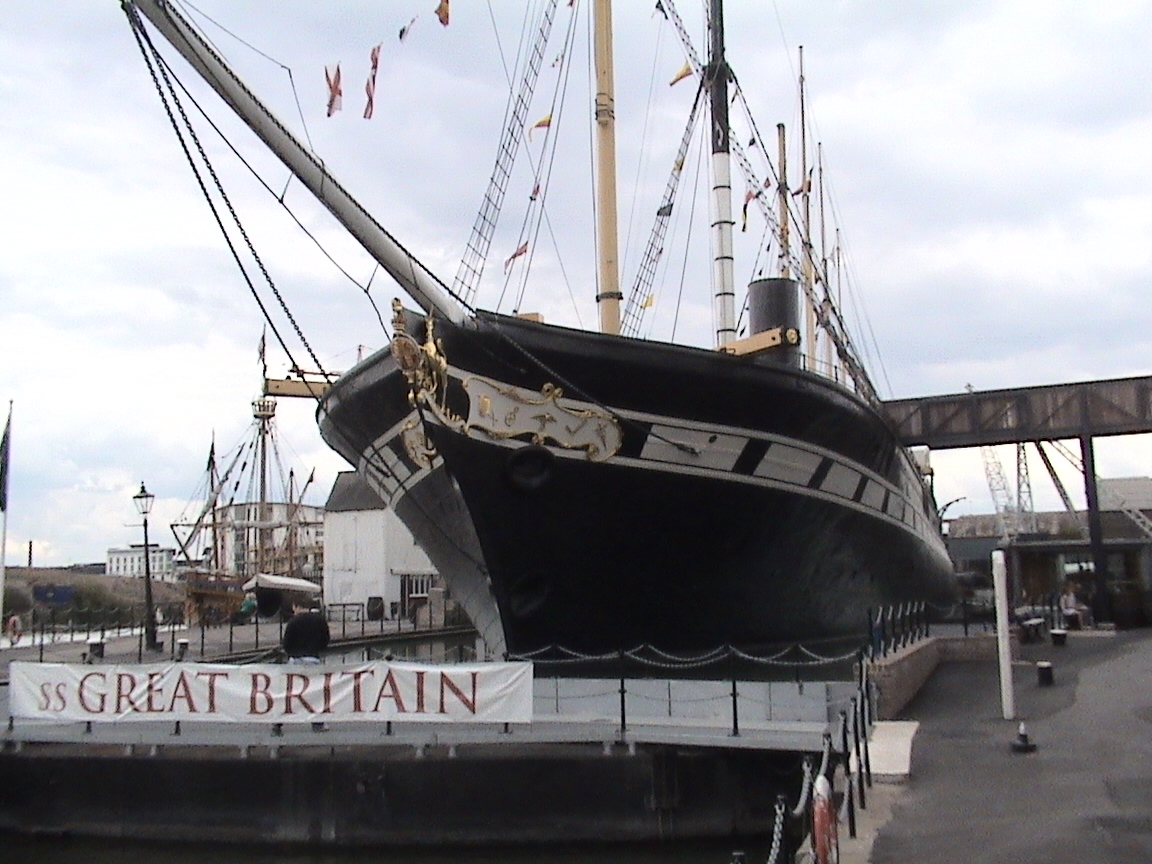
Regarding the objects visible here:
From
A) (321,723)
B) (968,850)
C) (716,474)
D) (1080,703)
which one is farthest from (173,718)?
(1080,703)

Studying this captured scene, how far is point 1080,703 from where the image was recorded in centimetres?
1182

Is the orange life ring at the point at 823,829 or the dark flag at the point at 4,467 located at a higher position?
the dark flag at the point at 4,467

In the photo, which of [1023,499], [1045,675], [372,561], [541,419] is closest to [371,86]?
[541,419]

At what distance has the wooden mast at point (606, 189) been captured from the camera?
56.3 ft

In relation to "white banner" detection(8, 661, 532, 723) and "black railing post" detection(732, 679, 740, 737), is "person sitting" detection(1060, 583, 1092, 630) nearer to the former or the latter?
"black railing post" detection(732, 679, 740, 737)

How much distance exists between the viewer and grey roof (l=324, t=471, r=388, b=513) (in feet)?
142

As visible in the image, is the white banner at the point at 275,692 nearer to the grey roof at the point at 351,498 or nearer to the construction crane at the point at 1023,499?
the grey roof at the point at 351,498

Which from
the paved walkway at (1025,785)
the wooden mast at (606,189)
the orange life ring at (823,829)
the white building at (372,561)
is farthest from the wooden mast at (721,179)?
the white building at (372,561)

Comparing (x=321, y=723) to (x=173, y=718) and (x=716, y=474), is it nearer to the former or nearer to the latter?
(x=173, y=718)

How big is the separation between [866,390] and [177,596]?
52197 mm

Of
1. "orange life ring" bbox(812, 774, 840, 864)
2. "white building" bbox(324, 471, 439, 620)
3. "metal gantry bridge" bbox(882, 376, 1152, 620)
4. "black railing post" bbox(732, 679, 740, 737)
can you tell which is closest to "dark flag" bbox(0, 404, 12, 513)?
"black railing post" bbox(732, 679, 740, 737)

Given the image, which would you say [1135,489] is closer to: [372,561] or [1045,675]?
[372,561]

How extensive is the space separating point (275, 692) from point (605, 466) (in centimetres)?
473

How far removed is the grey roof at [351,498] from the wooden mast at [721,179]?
26.0 m
